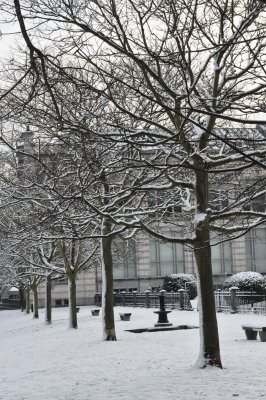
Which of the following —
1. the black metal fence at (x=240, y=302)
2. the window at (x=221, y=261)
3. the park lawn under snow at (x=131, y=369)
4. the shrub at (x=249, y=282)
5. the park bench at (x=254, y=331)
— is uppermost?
the window at (x=221, y=261)

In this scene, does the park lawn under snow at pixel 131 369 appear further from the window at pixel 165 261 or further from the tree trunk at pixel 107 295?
the window at pixel 165 261

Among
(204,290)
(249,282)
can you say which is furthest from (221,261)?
(204,290)

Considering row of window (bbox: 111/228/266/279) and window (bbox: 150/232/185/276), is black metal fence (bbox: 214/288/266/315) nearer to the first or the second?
row of window (bbox: 111/228/266/279)

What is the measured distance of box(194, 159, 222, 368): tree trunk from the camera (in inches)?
459

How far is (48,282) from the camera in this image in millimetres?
30766

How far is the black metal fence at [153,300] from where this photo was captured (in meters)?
32.5

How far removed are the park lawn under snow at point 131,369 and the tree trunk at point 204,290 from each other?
0.31m

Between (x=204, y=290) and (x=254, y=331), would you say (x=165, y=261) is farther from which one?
(x=204, y=290)

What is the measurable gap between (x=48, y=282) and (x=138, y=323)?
295 inches

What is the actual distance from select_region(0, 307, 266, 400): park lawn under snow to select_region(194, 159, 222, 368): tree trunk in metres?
0.31

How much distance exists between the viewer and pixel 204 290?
11.9 meters

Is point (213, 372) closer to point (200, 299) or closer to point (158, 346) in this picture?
point (200, 299)

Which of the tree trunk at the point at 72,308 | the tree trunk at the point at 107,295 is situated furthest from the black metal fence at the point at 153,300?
the tree trunk at the point at 107,295

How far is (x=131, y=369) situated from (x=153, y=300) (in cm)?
2494
